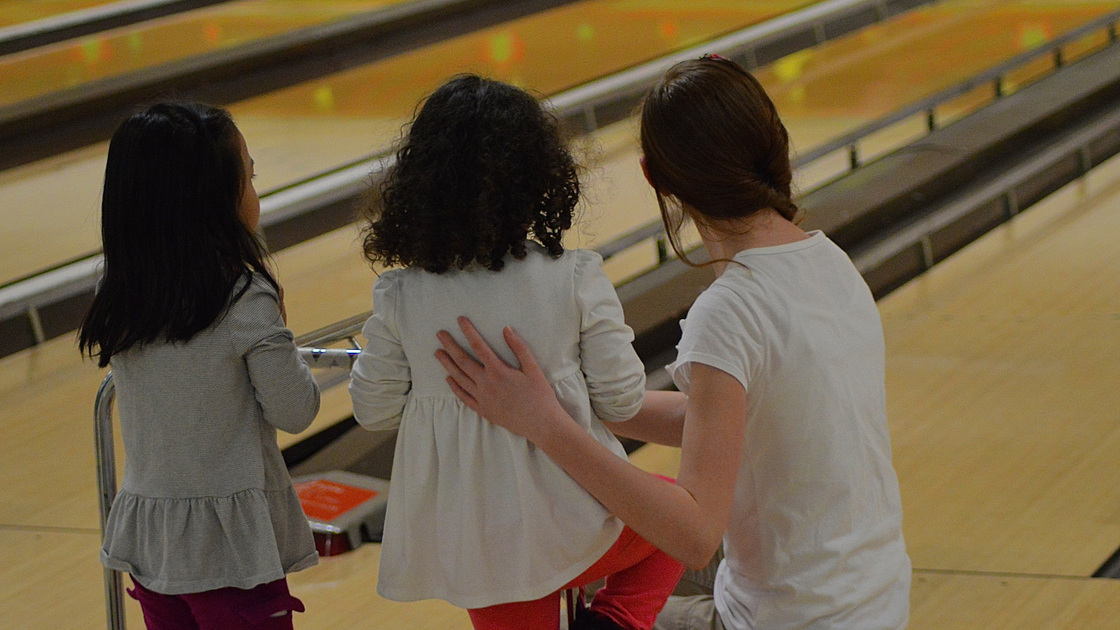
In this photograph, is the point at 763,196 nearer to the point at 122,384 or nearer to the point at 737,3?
the point at 122,384

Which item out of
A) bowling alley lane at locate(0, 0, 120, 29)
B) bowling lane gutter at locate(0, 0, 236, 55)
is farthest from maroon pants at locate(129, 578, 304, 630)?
bowling alley lane at locate(0, 0, 120, 29)

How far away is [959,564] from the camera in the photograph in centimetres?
214

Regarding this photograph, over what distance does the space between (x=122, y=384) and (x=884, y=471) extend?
79 cm

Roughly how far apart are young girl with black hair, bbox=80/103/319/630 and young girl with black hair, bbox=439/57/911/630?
25 cm

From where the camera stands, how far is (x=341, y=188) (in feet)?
14.8

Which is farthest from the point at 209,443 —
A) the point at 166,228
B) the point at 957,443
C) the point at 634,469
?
the point at 957,443

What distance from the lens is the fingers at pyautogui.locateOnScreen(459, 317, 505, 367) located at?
1089 mm

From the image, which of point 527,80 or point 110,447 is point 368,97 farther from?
point 110,447

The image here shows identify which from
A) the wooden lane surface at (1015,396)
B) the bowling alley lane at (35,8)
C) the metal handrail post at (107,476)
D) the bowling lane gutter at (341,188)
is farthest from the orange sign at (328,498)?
the bowling alley lane at (35,8)

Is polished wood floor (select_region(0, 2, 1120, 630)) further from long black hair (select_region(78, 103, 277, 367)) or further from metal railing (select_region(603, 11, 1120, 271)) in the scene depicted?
long black hair (select_region(78, 103, 277, 367))

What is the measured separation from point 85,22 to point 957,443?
5.67 meters

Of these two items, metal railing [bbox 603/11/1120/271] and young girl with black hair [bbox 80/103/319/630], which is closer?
young girl with black hair [bbox 80/103/319/630]

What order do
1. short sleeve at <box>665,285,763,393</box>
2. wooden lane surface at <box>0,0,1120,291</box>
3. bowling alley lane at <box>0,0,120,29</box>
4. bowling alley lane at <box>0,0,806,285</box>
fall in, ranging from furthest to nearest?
bowling alley lane at <box>0,0,120,29</box> → wooden lane surface at <box>0,0,1120,291</box> → bowling alley lane at <box>0,0,806,285</box> → short sleeve at <box>665,285,763,393</box>

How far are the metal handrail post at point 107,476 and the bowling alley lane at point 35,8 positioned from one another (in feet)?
20.4
